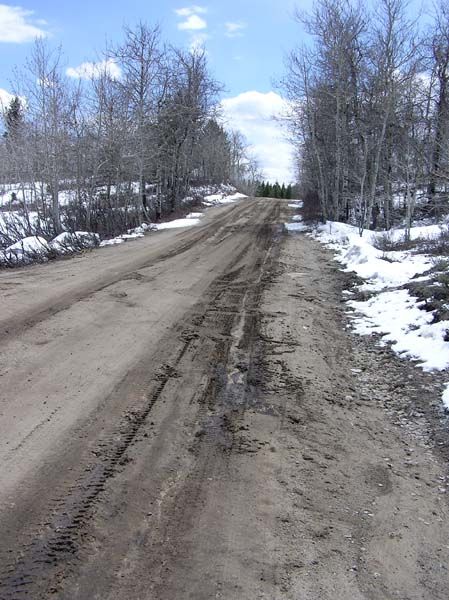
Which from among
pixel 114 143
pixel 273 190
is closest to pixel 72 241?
pixel 114 143

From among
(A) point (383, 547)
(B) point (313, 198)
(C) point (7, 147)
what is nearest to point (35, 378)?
(A) point (383, 547)

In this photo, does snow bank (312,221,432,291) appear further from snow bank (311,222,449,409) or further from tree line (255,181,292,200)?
tree line (255,181,292,200)

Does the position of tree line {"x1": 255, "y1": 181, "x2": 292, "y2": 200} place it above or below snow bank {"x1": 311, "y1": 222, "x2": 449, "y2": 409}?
above

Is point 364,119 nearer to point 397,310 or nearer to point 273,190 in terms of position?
point 397,310

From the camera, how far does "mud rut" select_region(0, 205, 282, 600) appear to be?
254 centimetres

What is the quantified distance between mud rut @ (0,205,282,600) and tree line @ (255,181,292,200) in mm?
88567

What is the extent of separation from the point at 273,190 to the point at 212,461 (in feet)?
316

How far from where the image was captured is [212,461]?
3.54 meters

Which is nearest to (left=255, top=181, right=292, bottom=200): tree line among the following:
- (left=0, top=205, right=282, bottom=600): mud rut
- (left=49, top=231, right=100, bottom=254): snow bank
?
(left=49, top=231, right=100, bottom=254): snow bank

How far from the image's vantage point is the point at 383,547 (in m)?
2.79

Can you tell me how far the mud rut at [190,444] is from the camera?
2.54 m

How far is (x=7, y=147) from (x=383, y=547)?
1532 inches

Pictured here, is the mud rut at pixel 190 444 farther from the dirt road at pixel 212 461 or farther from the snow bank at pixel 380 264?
the snow bank at pixel 380 264

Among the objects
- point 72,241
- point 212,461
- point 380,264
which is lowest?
point 212,461
